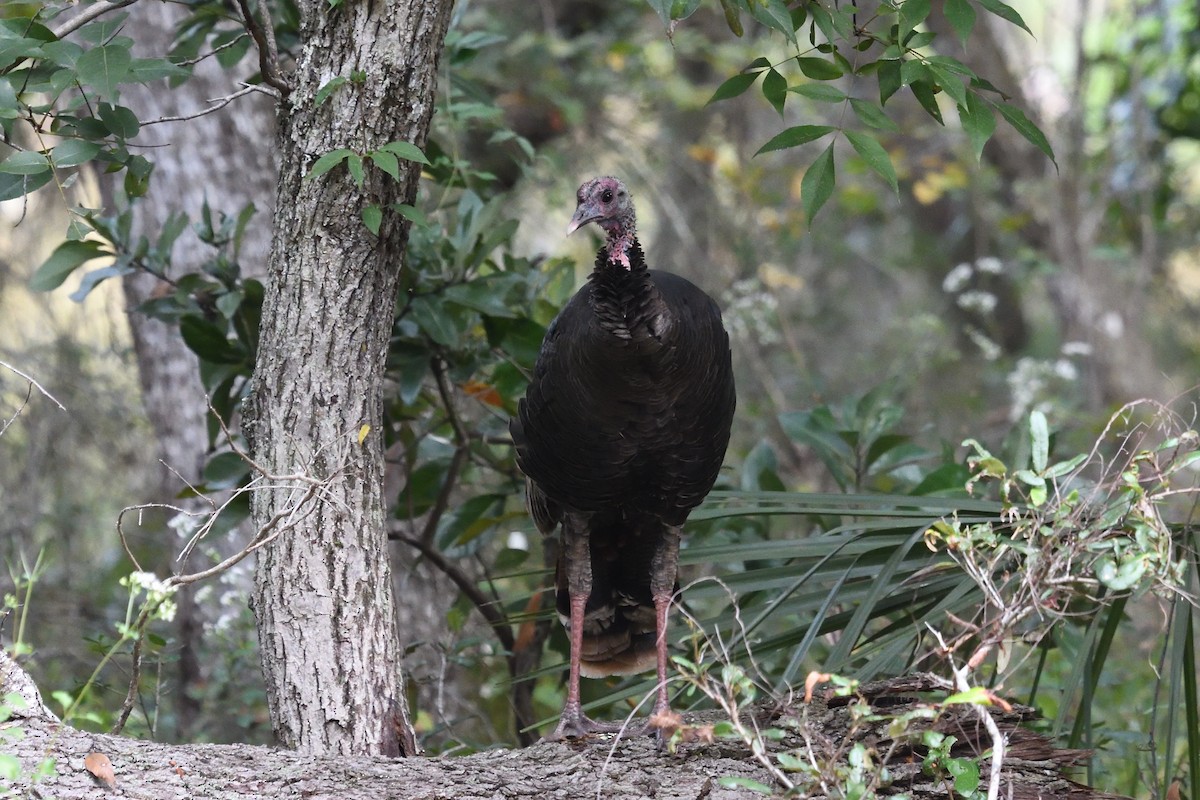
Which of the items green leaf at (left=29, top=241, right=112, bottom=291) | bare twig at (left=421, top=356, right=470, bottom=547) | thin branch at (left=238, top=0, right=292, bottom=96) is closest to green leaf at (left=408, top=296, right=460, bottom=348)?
bare twig at (left=421, top=356, right=470, bottom=547)

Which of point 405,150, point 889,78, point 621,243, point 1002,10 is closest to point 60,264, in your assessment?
point 405,150

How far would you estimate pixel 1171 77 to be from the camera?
8398 millimetres

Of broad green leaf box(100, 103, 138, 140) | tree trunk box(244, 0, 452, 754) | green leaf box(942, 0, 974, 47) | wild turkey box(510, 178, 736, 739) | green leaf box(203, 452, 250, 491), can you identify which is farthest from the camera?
green leaf box(203, 452, 250, 491)

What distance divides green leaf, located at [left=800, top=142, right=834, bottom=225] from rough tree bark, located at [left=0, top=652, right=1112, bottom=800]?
3.54 feet

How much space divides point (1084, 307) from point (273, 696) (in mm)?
6703

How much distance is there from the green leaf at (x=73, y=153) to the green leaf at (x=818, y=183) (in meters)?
1.61

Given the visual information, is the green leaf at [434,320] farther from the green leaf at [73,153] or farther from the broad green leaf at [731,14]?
the broad green leaf at [731,14]

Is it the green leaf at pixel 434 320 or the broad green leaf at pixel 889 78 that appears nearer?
the broad green leaf at pixel 889 78

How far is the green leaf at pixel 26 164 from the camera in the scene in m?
2.58

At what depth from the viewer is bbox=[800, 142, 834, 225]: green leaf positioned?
8.77 ft

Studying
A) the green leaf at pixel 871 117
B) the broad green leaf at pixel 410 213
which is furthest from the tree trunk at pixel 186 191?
the green leaf at pixel 871 117

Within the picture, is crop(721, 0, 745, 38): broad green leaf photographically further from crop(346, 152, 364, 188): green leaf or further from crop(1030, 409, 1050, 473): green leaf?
crop(1030, 409, 1050, 473): green leaf

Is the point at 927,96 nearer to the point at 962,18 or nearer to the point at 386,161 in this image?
the point at 962,18

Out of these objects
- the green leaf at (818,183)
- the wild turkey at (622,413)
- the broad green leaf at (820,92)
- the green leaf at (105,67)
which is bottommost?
the wild turkey at (622,413)
